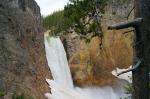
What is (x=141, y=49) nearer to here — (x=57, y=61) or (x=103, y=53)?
(x=57, y=61)

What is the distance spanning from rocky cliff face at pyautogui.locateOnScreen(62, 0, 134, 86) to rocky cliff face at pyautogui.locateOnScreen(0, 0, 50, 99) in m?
5.30

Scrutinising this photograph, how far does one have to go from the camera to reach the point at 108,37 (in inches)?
1085

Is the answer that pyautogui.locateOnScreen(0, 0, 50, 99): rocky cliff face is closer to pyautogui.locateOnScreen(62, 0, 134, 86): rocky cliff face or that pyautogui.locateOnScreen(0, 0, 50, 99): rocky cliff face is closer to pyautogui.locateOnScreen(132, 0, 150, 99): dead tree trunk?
pyautogui.locateOnScreen(62, 0, 134, 86): rocky cliff face

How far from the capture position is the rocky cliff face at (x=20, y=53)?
16.1 m

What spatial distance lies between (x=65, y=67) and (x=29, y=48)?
281 inches

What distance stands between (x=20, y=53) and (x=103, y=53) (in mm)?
10235

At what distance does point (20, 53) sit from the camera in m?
17.6

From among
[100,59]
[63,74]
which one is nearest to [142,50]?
[63,74]

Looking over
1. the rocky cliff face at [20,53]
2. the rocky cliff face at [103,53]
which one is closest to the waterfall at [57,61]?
the rocky cliff face at [103,53]

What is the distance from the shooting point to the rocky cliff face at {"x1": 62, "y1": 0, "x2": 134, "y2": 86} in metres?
26.2

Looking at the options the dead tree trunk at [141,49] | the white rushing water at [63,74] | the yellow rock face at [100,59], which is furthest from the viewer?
the yellow rock face at [100,59]

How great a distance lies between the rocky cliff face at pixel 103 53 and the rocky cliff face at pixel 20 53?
530cm

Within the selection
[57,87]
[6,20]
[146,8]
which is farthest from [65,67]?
[146,8]

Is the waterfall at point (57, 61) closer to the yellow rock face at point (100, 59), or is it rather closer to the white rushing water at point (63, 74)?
the white rushing water at point (63, 74)
